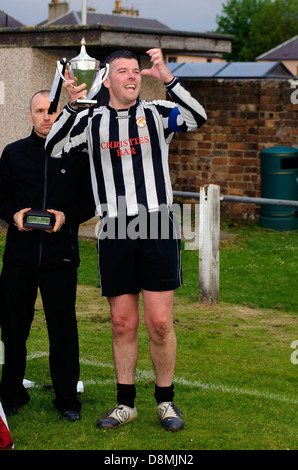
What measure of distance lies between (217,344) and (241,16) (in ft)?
328

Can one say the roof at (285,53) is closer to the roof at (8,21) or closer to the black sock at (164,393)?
the roof at (8,21)

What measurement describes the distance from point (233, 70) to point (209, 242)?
776 cm

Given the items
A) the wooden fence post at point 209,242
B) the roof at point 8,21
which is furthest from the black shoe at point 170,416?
the roof at point 8,21

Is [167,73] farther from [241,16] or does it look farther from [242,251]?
[241,16]

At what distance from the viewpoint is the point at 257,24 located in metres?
97.6

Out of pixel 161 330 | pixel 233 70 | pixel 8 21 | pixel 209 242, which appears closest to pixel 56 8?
pixel 8 21

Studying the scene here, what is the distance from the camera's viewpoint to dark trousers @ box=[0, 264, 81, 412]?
16.4ft

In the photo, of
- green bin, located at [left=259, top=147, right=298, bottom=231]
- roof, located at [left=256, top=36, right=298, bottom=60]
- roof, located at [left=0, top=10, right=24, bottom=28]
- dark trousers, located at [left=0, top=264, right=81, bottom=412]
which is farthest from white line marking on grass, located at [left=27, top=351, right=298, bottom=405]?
roof, located at [left=256, top=36, right=298, bottom=60]

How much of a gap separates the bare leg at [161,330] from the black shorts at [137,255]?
7 cm

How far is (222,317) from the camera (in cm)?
822

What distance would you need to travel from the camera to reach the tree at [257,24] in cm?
9481

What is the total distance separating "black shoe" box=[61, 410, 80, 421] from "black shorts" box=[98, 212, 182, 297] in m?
0.83

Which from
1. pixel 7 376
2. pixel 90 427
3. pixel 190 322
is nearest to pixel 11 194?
pixel 7 376

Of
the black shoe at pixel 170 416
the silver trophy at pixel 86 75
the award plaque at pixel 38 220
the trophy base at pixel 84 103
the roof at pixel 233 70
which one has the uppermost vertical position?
the roof at pixel 233 70
